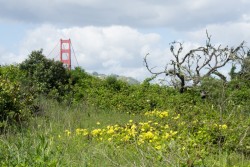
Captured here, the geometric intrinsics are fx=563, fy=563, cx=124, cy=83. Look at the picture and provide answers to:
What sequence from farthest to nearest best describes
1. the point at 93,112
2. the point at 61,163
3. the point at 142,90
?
1. the point at 142,90
2. the point at 93,112
3. the point at 61,163

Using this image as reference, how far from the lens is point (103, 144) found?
834cm

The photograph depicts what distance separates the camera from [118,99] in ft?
55.1

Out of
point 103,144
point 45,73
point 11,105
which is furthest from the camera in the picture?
point 45,73

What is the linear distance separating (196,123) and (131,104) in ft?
19.3

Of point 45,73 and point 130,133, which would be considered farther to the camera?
point 45,73

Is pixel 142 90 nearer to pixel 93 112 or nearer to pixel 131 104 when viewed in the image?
pixel 131 104

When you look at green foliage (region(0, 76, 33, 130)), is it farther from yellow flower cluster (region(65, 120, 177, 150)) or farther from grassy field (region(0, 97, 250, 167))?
yellow flower cluster (region(65, 120, 177, 150))

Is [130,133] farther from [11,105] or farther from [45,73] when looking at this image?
[45,73]

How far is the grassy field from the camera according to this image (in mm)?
5973

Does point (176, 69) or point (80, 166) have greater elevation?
point (176, 69)

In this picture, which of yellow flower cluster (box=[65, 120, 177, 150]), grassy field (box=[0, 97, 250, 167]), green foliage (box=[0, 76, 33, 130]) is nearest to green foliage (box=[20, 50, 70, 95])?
grassy field (box=[0, 97, 250, 167])

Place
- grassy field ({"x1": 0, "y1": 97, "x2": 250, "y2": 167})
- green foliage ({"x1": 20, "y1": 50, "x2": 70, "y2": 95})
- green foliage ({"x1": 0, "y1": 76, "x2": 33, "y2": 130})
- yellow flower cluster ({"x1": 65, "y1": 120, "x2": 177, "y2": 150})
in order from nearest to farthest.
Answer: grassy field ({"x1": 0, "y1": 97, "x2": 250, "y2": 167}), yellow flower cluster ({"x1": 65, "y1": 120, "x2": 177, "y2": 150}), green foliage ({"x1": 0, "y1": 76, "x2": 33, "y2": 130}), green foliage ({"x1": 20, "y1": 50, "x2": 70, "y2": 95})

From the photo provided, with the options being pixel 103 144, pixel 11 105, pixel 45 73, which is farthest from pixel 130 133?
pixel 45 73

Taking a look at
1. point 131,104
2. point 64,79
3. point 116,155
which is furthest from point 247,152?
point 64,79
